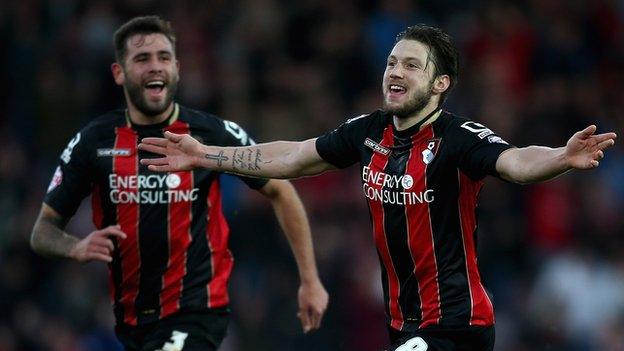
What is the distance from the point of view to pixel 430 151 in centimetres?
723

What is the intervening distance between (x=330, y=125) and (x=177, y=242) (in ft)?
20.4

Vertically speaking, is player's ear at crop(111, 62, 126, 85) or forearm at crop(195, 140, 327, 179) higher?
player's ear at crop(111, 62, 126, 85)

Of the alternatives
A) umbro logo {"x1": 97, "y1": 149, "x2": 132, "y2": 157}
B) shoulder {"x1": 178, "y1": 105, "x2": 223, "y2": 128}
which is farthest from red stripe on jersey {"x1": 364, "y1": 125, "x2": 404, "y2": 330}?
umbro logo {"x1": 97, "y1": 149, "x2": 132, "y2": 157}

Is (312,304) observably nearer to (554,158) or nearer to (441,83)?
(441,83)

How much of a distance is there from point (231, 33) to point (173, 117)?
7110 mm

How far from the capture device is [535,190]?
14.0 meters

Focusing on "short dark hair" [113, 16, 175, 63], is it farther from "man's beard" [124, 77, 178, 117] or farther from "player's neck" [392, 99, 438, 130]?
"player's neck" [392, 99, 438, 130]

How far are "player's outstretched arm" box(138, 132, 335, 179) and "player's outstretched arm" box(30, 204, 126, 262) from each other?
1.89 feet

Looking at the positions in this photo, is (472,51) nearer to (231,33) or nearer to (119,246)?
(231,33)

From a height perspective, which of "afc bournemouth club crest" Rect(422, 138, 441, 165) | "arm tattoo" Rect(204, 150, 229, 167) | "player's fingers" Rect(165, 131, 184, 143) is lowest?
"afc bournemouth club crest" Rect(422, 138, 441, 165)

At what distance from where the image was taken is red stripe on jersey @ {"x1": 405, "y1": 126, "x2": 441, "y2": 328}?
7246 millimetres

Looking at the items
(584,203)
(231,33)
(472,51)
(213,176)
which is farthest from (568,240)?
(213,176)

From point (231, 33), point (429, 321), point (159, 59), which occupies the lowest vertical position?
point (429, 321)

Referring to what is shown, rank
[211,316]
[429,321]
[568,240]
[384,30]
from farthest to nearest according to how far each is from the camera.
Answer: [384,30], [568,240], [211,316], [429,321]
